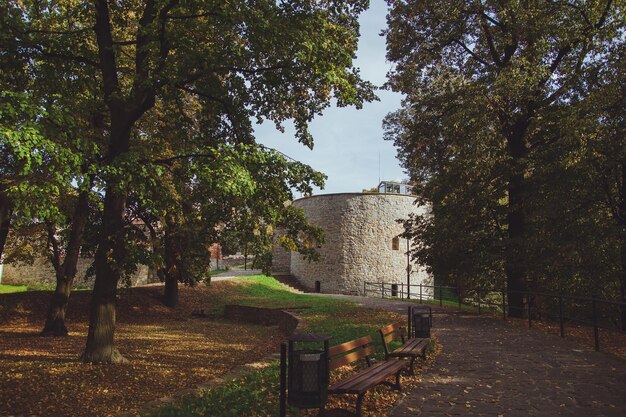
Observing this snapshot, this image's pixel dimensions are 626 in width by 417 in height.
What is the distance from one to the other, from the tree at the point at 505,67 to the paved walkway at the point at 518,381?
3.63 m

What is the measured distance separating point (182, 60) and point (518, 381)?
7160 millimetres

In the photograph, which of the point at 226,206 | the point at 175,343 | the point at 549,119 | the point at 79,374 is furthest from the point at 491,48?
the point at 79,374

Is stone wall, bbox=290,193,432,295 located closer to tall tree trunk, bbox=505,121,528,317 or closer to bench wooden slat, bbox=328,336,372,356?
tall tree trunk, bbox=505,121,528,317

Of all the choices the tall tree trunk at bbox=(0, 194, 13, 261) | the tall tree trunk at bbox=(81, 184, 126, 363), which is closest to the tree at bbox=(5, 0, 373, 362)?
the tall tree trunk at bbox=(81, 184, 126, 363)

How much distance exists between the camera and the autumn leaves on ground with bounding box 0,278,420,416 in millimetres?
5887

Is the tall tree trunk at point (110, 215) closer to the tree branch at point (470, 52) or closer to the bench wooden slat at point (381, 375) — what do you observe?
the bench wooden slat at point (381, 375)

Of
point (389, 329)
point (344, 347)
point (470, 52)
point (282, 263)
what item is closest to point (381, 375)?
point (344, 347)

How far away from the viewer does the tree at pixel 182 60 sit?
7293 mm

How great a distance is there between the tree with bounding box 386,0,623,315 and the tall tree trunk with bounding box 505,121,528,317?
0.03 meters

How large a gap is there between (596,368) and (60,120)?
8.47 metres

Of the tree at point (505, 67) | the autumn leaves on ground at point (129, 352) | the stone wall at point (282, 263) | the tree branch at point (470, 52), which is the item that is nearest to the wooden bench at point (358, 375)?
the autumn leaves on ground at point (129, 352)

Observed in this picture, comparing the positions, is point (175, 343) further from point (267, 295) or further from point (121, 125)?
point (267, 295)

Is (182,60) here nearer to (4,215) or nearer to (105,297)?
(105,297)

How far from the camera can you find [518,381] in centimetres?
635
